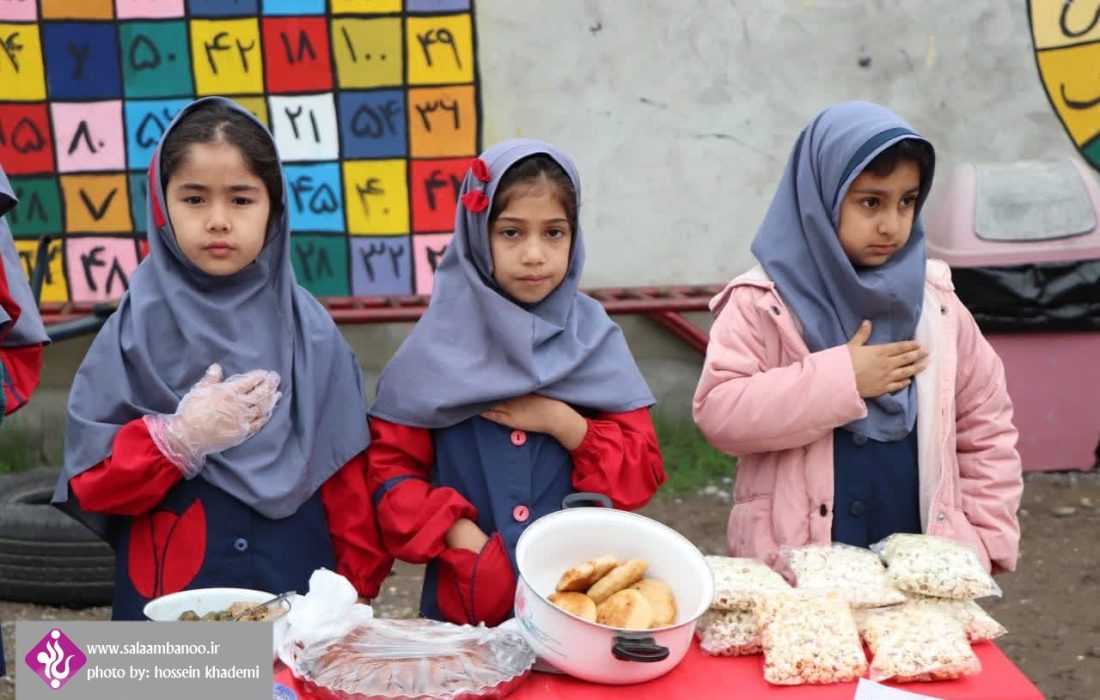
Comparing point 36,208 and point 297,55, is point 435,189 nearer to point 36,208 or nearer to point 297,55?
point 297,55

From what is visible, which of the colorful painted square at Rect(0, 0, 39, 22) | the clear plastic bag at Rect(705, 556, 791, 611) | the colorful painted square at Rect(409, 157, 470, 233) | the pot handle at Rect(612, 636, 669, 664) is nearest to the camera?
the pot handle at Rect(612, 636, 669, 664)

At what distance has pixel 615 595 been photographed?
1.90 meters

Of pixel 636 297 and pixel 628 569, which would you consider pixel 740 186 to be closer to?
pixel 636 297

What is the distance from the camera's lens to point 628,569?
1.95m

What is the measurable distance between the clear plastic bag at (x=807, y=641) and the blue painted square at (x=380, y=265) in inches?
134

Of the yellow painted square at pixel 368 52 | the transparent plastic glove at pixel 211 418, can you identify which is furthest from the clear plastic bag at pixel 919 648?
the yellow painted square at pixel 368 52

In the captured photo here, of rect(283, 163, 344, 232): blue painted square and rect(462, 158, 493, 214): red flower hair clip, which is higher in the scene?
rect(462, 158, 493, 214): red flower hair clip

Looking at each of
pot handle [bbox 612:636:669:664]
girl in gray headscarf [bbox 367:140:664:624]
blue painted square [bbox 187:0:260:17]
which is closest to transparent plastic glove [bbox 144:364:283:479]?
girl in gray headscarf [bbox 367:140:664:624]

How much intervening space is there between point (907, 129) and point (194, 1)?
11.4 ft

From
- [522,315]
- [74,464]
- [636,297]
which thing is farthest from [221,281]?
[636,297]

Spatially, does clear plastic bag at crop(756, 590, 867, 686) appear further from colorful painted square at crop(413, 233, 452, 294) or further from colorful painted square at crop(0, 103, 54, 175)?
colorful painted square at crop(0, 103, 54, 175)

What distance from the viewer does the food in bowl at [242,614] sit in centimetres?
197

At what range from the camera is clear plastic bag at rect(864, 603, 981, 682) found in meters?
1.90

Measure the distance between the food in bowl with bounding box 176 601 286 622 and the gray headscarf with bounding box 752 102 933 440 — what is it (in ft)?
3.91
